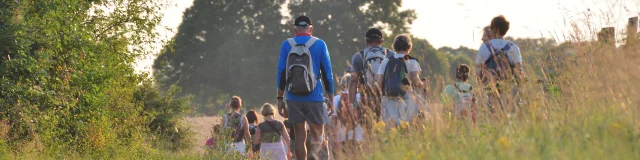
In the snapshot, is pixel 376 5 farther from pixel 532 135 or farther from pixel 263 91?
pixel 532 135

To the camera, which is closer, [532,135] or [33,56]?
[532,135]

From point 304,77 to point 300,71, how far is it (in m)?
0.07

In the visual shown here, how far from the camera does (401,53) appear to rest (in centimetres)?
1152

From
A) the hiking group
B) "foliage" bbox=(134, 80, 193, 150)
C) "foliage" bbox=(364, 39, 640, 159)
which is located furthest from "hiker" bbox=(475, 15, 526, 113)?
"foliage" bbox=(134, 80, 193, 150)

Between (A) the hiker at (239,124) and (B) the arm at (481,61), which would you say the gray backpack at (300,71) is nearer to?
(B) the arm at (481,61)

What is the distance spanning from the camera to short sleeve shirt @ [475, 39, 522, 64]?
1070 centimetres

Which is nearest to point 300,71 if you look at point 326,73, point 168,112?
point 326,73

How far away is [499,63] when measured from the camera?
10.9m

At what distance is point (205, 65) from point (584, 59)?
59543 mm

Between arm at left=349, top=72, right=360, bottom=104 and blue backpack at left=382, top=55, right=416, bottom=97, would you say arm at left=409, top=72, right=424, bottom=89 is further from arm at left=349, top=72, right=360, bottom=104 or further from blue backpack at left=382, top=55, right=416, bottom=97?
arm at left=349, top=72, right=360, bottom=104

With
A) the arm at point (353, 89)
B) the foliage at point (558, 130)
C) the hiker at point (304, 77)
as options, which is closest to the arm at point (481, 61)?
the foliage at point (558, 130)

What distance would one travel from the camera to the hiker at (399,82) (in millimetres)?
11328

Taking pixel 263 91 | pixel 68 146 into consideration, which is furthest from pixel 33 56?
pixel 263 91

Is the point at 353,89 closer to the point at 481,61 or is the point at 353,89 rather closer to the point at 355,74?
the point at 355,74
